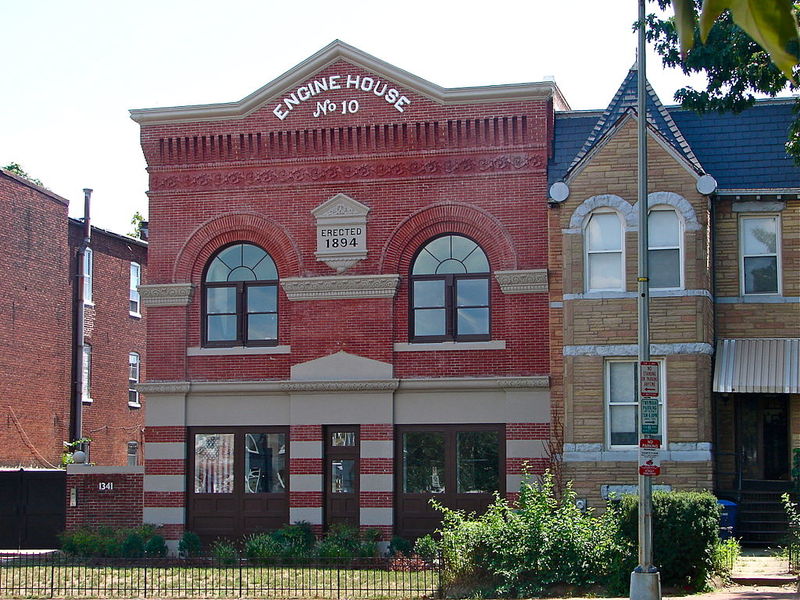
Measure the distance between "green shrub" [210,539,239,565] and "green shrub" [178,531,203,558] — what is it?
1.14 ft

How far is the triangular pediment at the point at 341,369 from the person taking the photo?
25.9 metres

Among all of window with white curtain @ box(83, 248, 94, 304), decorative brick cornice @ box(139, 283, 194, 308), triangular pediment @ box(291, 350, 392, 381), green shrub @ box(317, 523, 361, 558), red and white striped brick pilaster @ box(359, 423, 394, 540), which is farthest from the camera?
window with white curtain @ box(83, 248, 94, 304)

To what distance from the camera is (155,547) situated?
997 inches

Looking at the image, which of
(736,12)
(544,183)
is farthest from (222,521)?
(736,12)

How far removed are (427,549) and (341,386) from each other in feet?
17.4

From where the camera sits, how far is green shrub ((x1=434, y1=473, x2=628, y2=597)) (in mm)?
17922

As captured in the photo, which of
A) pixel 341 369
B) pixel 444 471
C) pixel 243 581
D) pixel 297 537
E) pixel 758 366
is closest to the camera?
pixel 243 581

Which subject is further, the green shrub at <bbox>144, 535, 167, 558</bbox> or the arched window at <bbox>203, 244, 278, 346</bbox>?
the arched window at <bbox>203, 244, 278, 346</bbox>

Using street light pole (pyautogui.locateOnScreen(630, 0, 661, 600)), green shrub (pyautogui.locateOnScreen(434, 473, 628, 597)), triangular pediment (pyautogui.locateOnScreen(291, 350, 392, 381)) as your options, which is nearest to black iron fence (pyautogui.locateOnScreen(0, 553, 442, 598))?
green shrub (pyautogui.locateOnScreen(434, 473, 628, 597))

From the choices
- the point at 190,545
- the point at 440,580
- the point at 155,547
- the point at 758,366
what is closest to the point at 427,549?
the point at 440,580

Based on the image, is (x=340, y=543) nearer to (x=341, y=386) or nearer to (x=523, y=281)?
(x=341, y=386)

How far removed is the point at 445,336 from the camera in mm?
25812

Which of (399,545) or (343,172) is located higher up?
(343,172)

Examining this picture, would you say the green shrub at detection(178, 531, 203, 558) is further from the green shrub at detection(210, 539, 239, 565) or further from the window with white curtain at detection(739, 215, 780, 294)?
the window with white curtain at detection(739, 215, 780, 294)
